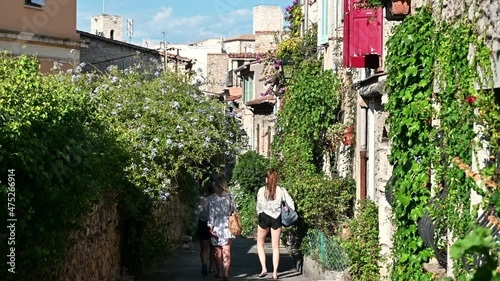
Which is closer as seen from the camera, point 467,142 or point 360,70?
point 467,142

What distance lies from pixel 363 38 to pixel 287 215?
10.7 ft

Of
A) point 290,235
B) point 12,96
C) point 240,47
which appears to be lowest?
point 290,235

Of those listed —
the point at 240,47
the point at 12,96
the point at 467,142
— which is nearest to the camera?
the point at 467,142

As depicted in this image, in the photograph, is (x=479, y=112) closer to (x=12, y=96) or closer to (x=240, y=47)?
(x=12, y=96)

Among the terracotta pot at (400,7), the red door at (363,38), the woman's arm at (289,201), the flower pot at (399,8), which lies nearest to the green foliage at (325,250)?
the woman's arm at (289,201)

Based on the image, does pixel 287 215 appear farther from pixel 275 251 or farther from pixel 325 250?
pixel 325 250

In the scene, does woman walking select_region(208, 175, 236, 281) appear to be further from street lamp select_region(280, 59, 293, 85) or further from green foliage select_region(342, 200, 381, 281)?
street lamp select_region(280, 59, 293, 85)

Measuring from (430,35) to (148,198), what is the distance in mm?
7977

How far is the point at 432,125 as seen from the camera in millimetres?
9141

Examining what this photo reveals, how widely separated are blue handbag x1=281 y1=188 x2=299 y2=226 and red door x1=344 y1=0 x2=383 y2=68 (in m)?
2.64

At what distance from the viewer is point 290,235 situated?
703 inches

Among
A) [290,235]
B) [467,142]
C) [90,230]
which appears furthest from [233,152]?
[467,142]

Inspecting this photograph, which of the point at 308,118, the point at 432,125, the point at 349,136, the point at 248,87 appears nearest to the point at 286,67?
the point at 308,118

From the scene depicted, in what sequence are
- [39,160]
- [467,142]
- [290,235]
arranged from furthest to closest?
[290,235] < [39,160] < [467,142]
